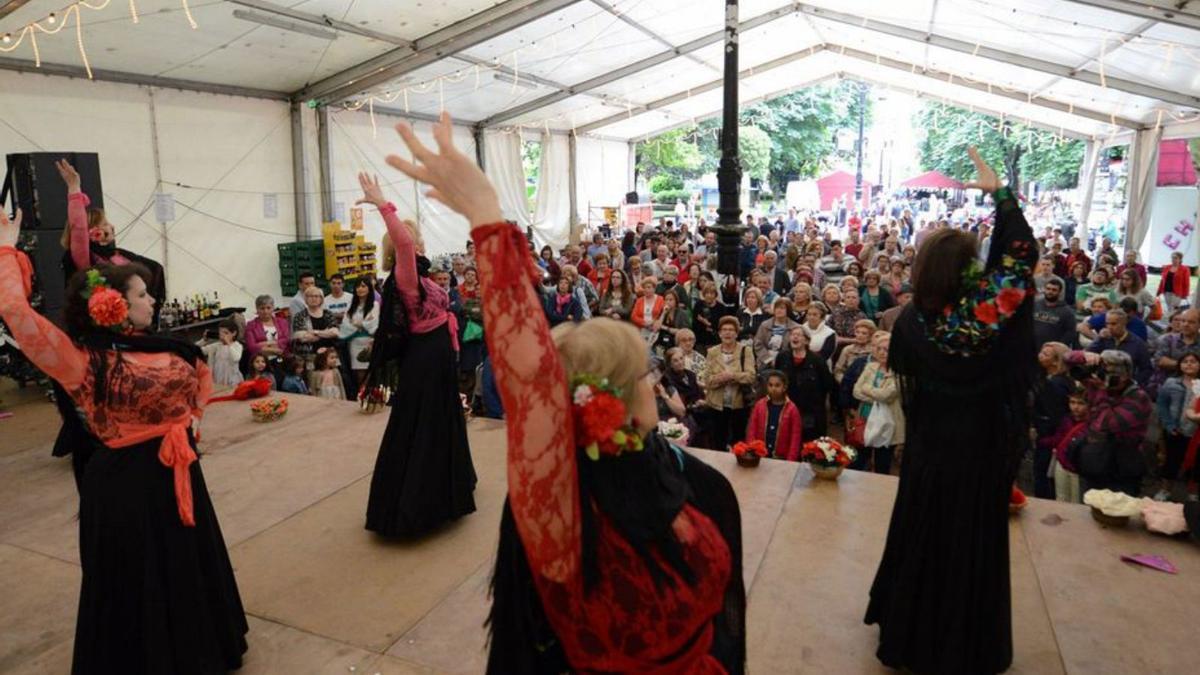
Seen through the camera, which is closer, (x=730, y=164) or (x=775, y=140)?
(x=730, y=164)

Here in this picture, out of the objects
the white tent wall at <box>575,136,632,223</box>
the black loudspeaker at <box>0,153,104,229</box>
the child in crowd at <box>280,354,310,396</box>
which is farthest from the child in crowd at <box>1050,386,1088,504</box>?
the white tent wall at <box>575,136,632,223</box>

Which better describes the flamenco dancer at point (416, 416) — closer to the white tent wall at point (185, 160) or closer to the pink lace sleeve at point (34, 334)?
the pink lace sleeve at point (34, 334)

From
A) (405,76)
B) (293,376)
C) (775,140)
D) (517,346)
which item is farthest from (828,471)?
(775,140)

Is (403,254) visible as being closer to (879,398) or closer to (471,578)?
(471,578)

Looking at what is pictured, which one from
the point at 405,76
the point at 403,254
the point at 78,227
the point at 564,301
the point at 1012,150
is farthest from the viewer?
the point at 1012,150

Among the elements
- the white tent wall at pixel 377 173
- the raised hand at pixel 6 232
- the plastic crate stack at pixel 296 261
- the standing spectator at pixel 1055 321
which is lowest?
the standing spectator at pixel 1055 321

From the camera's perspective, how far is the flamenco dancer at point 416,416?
3943 millimetres

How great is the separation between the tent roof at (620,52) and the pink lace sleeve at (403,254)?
496 cm

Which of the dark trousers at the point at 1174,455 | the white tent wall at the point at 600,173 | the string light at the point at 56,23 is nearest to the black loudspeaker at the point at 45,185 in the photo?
the string light at the point at 56,23

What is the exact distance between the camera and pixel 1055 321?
6816 mm

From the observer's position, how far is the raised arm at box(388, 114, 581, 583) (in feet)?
4.31

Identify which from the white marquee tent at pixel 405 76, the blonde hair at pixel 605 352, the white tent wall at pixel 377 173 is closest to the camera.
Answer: the blonde hair at pixel 605 352

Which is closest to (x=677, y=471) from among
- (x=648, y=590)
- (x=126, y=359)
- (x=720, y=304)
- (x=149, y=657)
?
(x=648, y=590)

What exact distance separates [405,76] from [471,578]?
9.46m
